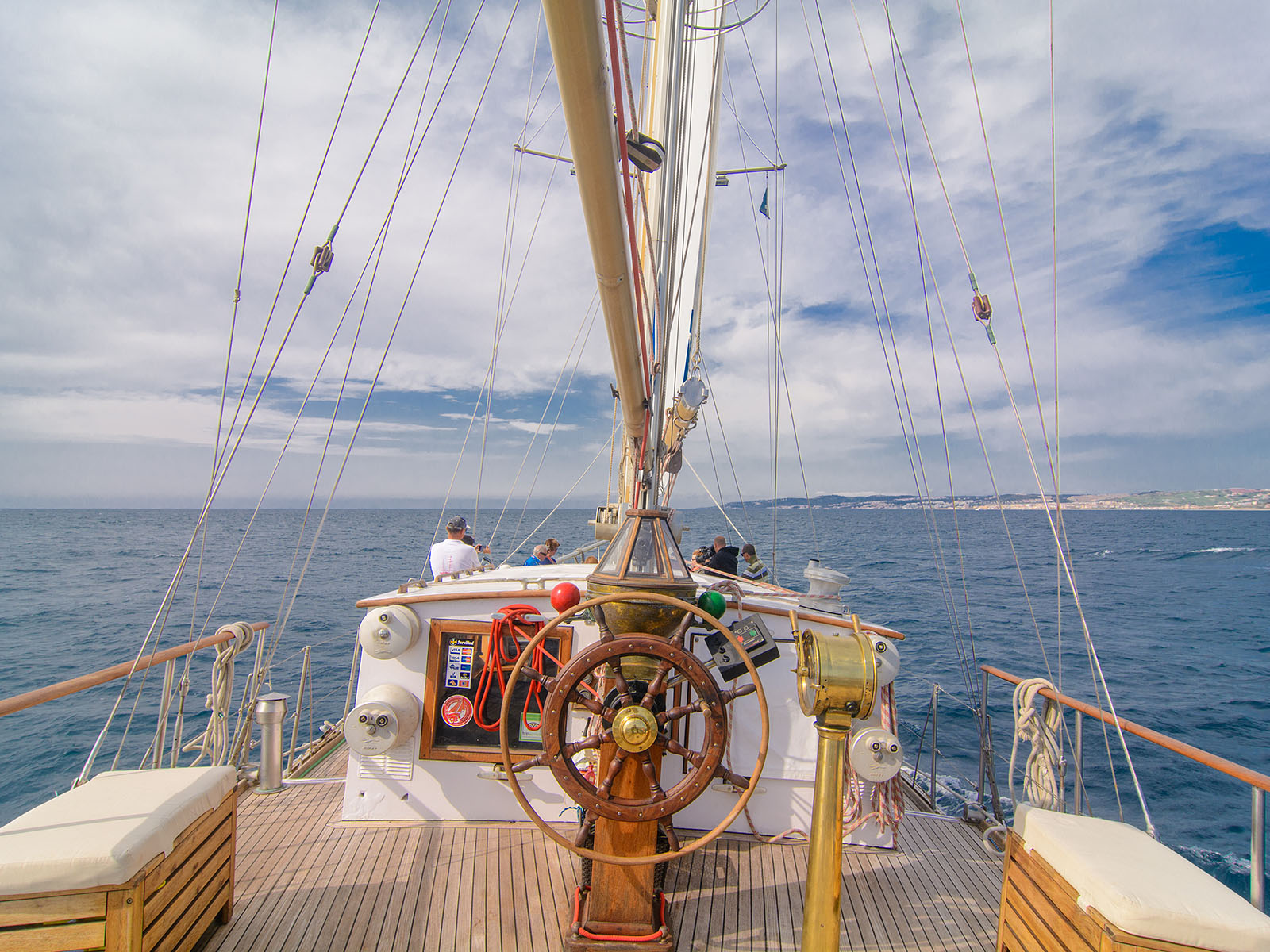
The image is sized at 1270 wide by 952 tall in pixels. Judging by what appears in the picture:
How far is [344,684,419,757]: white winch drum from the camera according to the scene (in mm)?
3453

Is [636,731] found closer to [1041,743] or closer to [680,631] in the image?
[680,631]

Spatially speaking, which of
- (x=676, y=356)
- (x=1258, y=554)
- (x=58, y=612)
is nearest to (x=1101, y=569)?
(x=1258, y=554)

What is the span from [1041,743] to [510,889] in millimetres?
2639

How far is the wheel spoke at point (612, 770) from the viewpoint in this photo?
2274 millimetres

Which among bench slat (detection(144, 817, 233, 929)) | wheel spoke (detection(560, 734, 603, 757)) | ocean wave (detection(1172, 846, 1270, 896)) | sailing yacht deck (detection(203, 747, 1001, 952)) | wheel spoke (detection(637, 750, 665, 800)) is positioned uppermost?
wheel spoke (detection(560, 734, 603, 757))

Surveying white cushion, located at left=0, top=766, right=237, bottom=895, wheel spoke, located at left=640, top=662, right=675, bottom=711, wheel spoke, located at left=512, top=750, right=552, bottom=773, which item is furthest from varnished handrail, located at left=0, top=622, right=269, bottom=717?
wheel spoke, located at left=640, top=662, right=675, bottom=711

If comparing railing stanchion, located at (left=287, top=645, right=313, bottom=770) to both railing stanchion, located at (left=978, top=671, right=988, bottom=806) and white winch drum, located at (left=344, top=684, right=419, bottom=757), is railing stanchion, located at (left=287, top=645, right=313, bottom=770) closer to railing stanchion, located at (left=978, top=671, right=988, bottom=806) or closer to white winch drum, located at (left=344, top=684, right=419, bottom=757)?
white winch drum, located at (left=344, top=684, right=419, bottom=757)

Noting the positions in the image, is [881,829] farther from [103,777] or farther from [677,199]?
[677,199]

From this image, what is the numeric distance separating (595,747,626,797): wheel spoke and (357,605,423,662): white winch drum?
166 centimetres

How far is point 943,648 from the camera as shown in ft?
48.5

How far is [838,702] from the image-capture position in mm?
1992

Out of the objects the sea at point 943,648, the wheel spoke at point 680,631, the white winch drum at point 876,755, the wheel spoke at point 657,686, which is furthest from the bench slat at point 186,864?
the white winch drum at point 876,755

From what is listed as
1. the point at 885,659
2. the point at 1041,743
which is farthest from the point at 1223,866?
the point at 885,659

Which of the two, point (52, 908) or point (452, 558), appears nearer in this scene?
point (52, 908)
